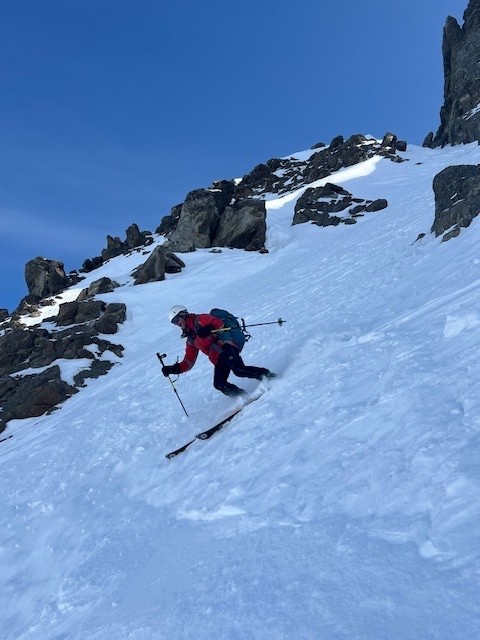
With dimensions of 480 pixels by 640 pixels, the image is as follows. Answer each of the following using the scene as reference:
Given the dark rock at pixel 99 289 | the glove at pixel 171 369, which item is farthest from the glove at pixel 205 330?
the dark rock at pixel 99 289

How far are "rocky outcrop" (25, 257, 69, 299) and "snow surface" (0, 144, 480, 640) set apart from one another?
117 feet

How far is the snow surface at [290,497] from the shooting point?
3.23 m

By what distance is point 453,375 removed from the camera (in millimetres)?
5344

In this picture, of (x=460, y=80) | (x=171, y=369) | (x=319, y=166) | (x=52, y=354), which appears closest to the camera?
(x=171, y=369)

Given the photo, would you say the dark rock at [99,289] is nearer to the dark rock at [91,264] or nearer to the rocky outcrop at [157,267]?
the rocky outcrop at [157,267]

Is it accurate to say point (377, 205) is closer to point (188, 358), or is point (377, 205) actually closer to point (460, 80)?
point (188, 358)

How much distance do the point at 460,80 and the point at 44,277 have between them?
5440 centimetres

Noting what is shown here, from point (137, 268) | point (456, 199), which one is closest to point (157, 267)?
point (137, 268)

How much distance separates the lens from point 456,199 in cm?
1507

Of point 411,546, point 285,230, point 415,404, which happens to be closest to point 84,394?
point 415,404

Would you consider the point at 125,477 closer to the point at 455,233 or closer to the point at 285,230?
the point at 455,233

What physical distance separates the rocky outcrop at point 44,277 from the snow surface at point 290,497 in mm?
35764

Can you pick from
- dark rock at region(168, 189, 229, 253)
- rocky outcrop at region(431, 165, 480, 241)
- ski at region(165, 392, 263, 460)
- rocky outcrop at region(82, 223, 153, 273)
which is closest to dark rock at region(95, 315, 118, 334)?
dark rock at region(168, 189, 229, 253)

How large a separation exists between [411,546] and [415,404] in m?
2.05
